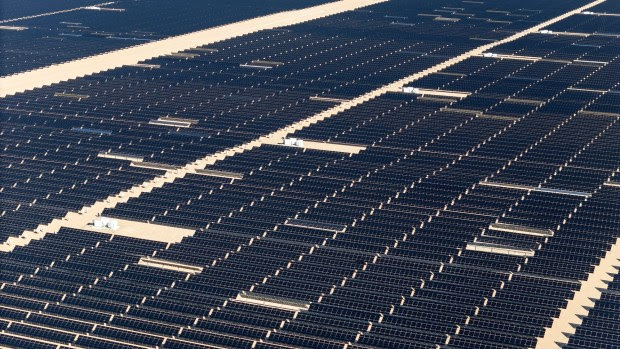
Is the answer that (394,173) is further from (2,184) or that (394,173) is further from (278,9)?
(278,9)

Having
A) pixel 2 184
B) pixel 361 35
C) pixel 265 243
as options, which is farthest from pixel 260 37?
pixel 265 243

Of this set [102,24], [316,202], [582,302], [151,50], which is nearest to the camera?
[582,302]

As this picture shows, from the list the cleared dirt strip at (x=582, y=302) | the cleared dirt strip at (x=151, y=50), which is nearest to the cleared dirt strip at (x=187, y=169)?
the cleared dirt strip at (x=151, y=50)

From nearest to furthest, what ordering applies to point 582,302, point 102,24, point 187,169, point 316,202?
point 582,302
point 316,202
point 187,169
point 102,24

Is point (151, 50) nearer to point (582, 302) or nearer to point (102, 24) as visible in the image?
point (102, 24)

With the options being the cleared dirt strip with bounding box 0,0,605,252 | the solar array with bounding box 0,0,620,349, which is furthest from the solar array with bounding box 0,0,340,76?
the cleared dirt strip with bounding box 0,0,605,252

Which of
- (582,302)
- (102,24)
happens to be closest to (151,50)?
(102,24)
